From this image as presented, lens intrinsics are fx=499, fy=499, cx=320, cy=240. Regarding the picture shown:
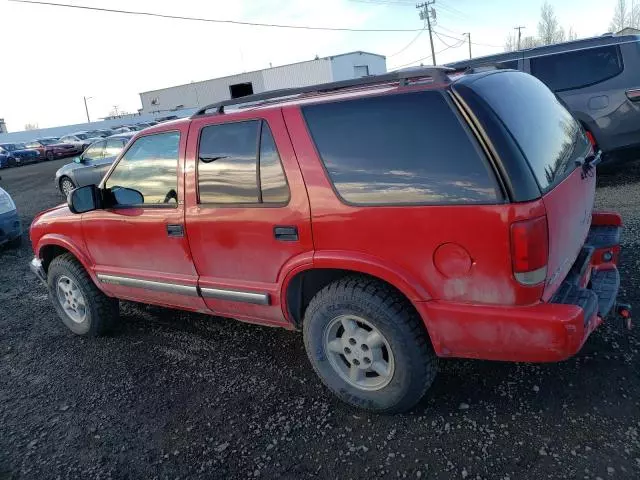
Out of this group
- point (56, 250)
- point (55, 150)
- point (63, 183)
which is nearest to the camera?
point (56, 250)

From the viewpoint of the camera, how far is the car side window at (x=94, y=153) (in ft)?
41.9

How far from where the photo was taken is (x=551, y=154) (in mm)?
2605

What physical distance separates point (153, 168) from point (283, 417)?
1.96 meters

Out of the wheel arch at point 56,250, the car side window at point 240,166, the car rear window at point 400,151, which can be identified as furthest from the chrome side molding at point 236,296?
the wheel arch at point 56,250

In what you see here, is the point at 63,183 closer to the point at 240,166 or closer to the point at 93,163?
the point at 93,163

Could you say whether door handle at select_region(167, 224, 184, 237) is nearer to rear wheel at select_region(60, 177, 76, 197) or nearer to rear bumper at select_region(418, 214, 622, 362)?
rear bumper at select_region(418, 214, 622, 362)

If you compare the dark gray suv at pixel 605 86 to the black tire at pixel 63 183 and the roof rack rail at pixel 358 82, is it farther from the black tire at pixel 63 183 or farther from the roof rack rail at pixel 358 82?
the black tire at pixel 63 183

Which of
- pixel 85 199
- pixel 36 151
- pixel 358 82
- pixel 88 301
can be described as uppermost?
pixel 358 82

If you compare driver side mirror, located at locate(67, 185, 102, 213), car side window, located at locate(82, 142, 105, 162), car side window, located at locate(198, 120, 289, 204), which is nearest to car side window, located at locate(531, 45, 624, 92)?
car side window, located at locate(198, 120, 289, 204)

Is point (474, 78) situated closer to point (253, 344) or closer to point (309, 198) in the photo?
point (309, 198)

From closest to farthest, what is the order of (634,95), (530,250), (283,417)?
(530,250), (283,417), (634,95)

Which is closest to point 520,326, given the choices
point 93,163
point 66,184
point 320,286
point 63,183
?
point 320,286

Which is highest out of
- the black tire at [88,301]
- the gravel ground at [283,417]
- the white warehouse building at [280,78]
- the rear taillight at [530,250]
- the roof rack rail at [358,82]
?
the white warehouse building at [280,78]

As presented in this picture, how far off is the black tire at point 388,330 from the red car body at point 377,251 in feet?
0.30
